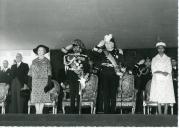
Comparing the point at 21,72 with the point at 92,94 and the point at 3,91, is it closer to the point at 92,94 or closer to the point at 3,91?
the point at 3,91

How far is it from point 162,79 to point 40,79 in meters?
2.09

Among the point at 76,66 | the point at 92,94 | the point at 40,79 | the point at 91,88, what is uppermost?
the point at 76,66

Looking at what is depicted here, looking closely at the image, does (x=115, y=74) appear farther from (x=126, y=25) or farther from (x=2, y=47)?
(x=2, y=47)

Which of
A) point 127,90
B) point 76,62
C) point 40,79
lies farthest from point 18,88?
point 76,62

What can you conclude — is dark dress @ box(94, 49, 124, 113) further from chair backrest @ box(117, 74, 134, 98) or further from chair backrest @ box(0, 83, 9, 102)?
chair backrest @ box(0, 83, 9, 102)

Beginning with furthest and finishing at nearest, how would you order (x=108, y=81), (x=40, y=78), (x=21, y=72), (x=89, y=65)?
(x=21, y=72) → (x=89, y=65) → (x=40, y=78) → (x=108, y=81)

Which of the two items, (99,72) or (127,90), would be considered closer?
(99,72)

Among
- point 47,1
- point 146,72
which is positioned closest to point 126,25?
point 146,72

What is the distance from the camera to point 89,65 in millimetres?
6949

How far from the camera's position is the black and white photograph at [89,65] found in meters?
6.13

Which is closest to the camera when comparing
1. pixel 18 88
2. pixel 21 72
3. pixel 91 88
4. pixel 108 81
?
pixel 108 81

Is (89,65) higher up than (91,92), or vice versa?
(89,65)

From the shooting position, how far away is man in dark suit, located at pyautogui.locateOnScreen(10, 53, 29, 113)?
25.4 feet

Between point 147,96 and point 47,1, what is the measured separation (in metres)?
3.01
